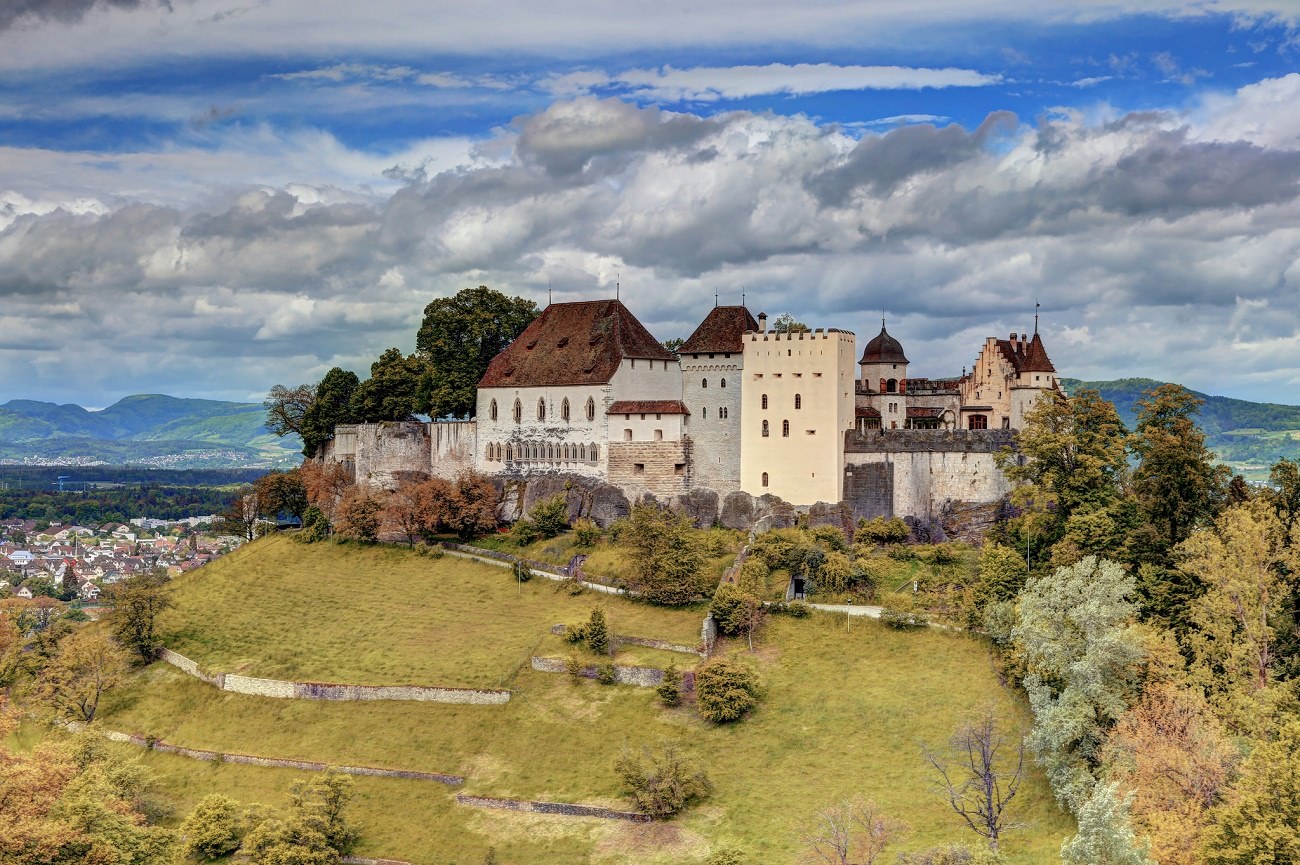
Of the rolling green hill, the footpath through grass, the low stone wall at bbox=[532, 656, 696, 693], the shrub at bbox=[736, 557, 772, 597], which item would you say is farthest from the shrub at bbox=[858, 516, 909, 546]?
the rolling green hill

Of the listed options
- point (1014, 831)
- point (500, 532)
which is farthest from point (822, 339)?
point (1014, 831)

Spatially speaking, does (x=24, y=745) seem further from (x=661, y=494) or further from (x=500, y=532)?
(x=661, y=494)

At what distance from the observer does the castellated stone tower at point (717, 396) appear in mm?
73312

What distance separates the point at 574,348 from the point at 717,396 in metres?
10.6

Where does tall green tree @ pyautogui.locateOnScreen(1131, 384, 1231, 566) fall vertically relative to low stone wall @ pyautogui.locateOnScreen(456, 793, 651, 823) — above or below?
above

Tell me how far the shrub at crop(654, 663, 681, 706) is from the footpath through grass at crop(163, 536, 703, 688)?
384cm

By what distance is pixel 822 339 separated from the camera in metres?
70.5

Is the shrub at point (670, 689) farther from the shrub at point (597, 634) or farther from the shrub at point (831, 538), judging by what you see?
the shrub at point (831, 538)

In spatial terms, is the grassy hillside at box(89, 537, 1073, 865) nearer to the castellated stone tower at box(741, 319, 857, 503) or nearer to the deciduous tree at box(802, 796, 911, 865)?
the deciduous tree at box(802, 796, 911, 865)

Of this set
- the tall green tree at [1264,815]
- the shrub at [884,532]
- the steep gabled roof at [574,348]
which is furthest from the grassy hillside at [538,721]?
the steep gabled roof at [574,348]

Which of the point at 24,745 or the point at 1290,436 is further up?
the point at 1290,436

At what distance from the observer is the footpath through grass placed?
6128 centimetres

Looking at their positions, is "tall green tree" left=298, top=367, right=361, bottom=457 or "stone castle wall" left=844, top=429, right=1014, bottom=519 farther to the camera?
"tall green tree" left=298, top=367, right=361, bottom=457

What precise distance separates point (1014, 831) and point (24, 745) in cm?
4601
